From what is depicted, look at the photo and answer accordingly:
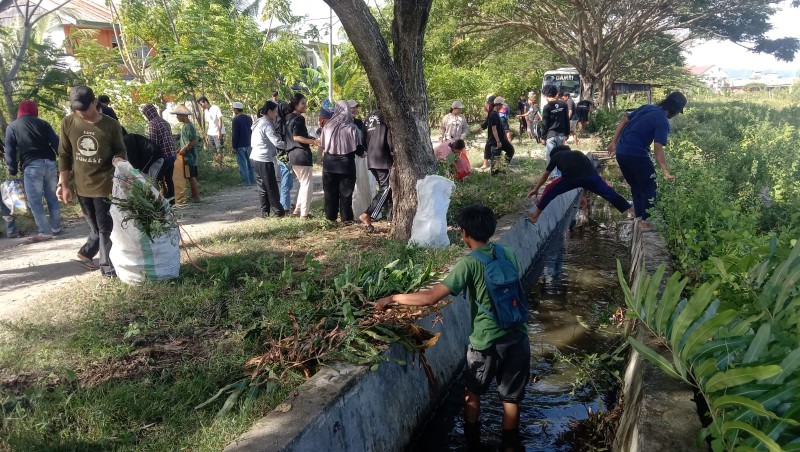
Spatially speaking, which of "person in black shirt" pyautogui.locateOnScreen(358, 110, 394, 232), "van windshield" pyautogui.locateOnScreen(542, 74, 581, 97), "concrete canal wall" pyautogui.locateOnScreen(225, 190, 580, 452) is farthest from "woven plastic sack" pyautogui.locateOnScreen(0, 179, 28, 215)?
"van windshield" pyautogui.locateOnScreen(542, 74, 581, 97)

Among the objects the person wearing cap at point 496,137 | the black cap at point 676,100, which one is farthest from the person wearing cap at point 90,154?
the person wearing cap at point 496,137

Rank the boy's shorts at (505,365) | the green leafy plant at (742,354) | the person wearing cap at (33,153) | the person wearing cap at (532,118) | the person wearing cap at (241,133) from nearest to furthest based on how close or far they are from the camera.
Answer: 1. the green leafy plant at (742,354)
2. the boy's shorts at (505,365)
3. the person wearing cap at (33,153)
4. the person wearing cap at (241,133)
5. the person wearing cap at (532,118)

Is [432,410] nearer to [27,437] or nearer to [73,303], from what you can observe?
[27,437]

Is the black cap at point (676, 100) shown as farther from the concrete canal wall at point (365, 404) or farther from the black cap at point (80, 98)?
the black cap at point (80, 98)

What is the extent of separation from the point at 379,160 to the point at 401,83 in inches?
60.9

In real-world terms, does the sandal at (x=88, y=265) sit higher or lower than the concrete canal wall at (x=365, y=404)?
higher

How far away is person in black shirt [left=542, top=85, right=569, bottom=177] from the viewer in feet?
37.4

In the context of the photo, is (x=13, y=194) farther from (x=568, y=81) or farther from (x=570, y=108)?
(x=568, y=81)

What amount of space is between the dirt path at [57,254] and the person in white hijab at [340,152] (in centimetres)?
172

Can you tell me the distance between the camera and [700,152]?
1091cm

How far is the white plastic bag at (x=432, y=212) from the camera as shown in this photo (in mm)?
6340

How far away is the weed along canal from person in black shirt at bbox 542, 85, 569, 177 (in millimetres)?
3268

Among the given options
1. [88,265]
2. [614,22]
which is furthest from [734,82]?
A: [88,265]

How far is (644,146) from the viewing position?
23.0ft
